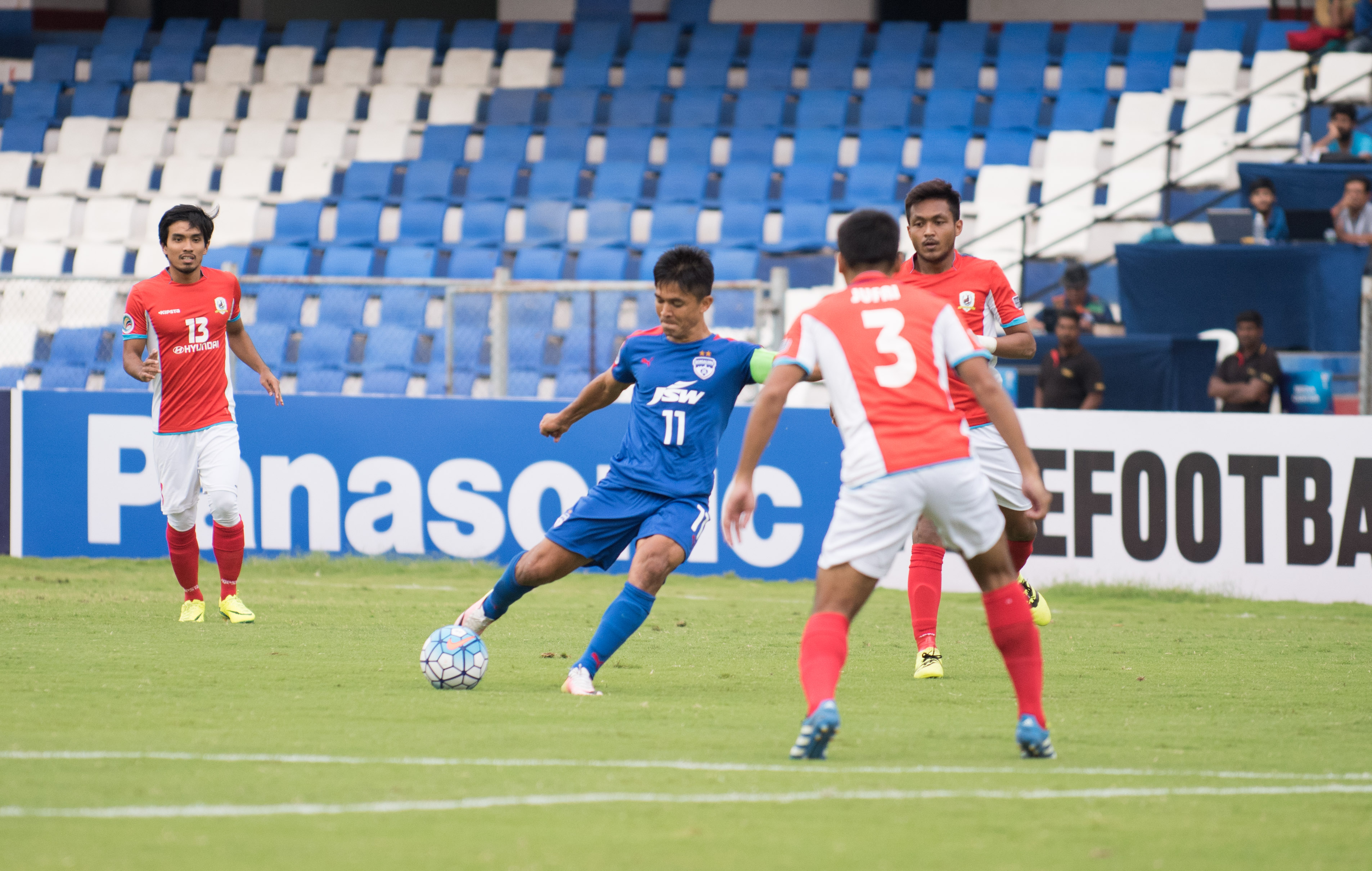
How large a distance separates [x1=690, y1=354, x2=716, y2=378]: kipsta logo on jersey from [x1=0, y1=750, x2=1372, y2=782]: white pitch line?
6.96ft

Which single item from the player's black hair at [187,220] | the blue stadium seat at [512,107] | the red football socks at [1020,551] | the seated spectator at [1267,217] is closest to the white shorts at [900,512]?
the red football socks at [1020,551]

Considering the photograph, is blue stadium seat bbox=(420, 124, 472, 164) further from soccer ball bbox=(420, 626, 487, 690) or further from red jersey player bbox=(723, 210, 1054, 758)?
red jersey player bbox=(723, 210, 1054, 758)

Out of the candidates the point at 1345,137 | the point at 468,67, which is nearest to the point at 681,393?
the point at 1345,137

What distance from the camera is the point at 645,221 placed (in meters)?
19.2

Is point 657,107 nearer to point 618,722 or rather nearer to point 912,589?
point 912,589

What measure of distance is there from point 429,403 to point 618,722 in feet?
24.7

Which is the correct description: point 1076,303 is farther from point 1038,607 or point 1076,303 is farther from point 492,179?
point 492,179

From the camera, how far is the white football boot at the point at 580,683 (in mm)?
6969

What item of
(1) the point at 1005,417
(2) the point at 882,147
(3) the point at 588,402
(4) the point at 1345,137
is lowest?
(1) the point at 1005,417

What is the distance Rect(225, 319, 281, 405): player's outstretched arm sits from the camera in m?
9.95

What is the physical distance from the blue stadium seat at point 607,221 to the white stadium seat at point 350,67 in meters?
4.83

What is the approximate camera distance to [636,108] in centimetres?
2105

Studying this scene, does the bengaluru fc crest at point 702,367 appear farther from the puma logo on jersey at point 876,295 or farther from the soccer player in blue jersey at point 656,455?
the puma logo on jersey at point 876,295

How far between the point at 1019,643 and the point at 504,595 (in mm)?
2579
